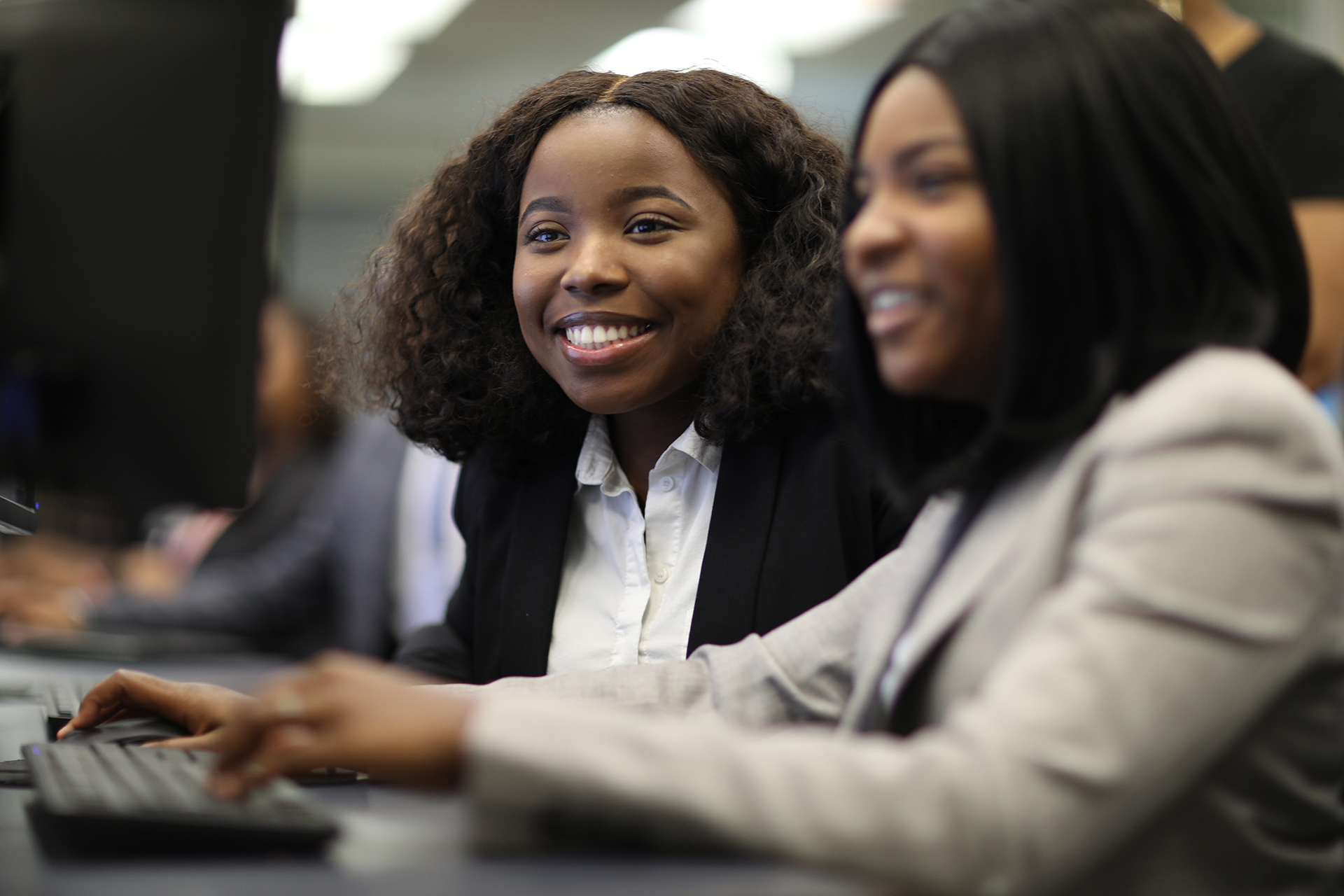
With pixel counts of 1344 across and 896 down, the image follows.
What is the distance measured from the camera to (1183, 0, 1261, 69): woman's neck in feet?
5.15

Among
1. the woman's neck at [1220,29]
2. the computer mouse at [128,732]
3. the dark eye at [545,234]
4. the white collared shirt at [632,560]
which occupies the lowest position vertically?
the computer mouse at [128,732]

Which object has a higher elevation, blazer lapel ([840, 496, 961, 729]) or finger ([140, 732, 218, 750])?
blazer lapel ([840, 496, 961, 729])

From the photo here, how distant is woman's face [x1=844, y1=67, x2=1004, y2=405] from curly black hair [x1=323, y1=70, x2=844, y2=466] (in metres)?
0.43

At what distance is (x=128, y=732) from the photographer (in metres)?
0.98

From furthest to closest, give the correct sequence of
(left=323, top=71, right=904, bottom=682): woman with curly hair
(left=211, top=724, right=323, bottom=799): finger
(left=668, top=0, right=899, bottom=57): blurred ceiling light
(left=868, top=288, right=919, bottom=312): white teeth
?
(left=668, top=0, right=899, bottom=57): blurred ceiling light, (left=323, top=71, right=904, bottom=682): woman with curly hair, (left=868, top=288, right=919, bottom=312): white teeth, (left=211, top=724, right=323, bottom=799): finger

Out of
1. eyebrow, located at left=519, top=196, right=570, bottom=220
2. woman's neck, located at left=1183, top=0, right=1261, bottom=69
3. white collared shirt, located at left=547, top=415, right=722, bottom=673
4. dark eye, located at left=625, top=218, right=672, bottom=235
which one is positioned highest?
woman's neck, located at left=1183, top=0, right=1261, bottom=69

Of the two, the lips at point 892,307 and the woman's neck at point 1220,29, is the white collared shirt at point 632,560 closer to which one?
the lips at point 892,307

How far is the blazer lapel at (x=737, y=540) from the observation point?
117cm

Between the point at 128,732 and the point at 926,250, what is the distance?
72 cm

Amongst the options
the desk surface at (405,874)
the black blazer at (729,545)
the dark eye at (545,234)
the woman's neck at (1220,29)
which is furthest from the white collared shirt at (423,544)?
the desk surface at (405,874)

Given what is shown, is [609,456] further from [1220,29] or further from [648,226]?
[1220,29]

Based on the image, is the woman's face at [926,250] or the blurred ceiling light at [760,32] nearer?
the woman's face at [926,250]

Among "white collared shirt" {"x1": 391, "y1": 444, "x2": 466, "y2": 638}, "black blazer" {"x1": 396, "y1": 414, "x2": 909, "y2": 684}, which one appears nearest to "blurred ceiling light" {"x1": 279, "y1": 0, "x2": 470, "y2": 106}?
"white collared shirt" {"x1": 391, "y1": 444, "x2": 466, "y2": 638}

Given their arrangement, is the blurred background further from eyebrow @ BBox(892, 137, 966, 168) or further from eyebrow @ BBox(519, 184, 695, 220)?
eyebrow @ BBox(892, 137, 966, 168)
